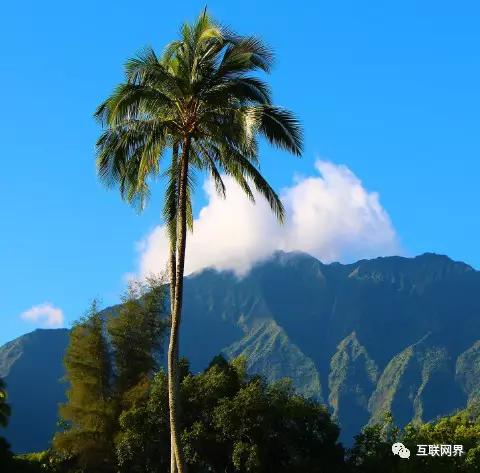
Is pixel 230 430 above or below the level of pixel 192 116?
below

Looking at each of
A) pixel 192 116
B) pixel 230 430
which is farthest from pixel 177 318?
pixel 230 430

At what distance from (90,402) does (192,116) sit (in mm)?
24909

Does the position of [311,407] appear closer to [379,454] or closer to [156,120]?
[379,454]

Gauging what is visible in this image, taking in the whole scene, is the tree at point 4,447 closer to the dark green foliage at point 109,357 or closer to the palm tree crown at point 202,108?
the dark green foliage at point 109,357

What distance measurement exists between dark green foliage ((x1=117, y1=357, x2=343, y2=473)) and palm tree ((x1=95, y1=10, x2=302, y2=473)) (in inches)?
521

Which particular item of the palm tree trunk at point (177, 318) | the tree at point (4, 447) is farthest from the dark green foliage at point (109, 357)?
the palm tree trunk at point (177, 318)

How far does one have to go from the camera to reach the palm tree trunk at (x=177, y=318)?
19656mm

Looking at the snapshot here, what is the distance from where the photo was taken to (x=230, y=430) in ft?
112

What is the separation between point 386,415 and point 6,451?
935 inches

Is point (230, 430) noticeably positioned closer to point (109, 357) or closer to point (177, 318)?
point (109, 357)

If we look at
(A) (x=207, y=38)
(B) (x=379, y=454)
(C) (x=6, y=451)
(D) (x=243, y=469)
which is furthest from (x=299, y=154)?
(C) (x=6, y=451)

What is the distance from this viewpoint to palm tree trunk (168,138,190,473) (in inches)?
774

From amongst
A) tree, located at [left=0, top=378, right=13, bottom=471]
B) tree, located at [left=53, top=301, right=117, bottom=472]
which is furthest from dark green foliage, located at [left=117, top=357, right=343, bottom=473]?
tree, located at [left=0, top=378, right=13, bottom=471]

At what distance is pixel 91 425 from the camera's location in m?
38.9
